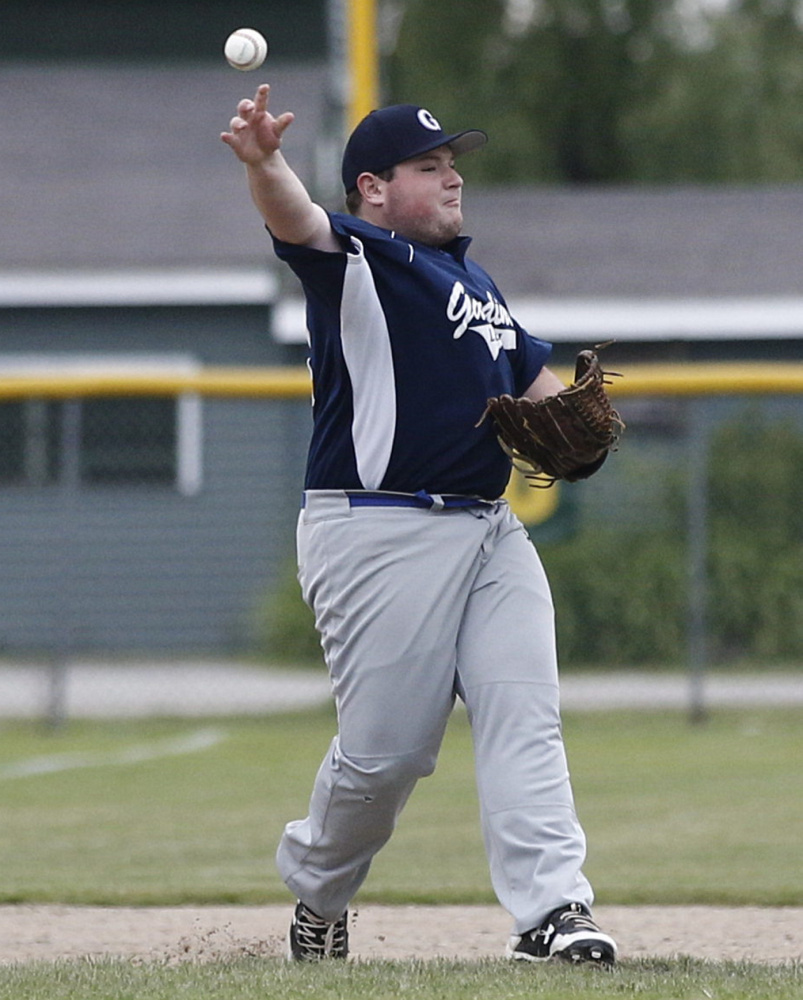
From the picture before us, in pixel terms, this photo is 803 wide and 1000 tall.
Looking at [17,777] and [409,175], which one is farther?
[17,777]

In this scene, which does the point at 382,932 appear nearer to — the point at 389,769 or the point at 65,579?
the point at 389,769

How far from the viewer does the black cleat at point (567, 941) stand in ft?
13.4

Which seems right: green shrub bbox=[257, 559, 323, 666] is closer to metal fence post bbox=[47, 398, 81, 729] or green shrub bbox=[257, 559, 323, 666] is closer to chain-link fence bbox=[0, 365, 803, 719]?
chain-link fence bbox=[0, 365, 803, 719]

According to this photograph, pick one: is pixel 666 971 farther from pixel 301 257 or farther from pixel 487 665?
pixel 301 257

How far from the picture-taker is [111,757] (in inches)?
400

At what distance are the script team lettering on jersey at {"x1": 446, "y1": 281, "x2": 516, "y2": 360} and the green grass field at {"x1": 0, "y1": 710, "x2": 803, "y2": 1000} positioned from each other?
1.43m

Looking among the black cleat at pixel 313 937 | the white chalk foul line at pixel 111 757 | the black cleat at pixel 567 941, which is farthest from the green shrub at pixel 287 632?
the black cleat at pixel 567 941

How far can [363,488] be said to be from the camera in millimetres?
4430

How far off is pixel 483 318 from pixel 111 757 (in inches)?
246

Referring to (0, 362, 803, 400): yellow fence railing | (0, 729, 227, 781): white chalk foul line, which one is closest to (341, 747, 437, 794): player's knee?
(0, 729, 227, 781): white chalk foul line

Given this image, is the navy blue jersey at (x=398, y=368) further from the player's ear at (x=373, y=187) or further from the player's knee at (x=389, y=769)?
the player's knee at (x=389, y=769)


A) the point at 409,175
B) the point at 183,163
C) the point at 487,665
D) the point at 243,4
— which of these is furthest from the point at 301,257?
the point at 243,4

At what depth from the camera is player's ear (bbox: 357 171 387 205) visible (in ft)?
14.7

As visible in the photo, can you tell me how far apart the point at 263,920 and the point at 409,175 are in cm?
231
